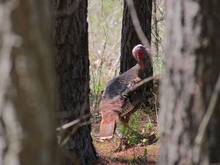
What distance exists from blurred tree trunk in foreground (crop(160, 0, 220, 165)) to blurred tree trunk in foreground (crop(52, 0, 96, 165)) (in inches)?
107

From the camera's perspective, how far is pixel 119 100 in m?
8.39

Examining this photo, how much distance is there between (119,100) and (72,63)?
2091 millimetres

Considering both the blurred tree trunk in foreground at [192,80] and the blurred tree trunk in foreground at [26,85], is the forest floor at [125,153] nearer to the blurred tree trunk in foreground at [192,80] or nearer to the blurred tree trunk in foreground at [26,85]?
the blurred tree trunk in foreground at [192,80]

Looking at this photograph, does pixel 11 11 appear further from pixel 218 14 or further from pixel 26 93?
pixel 218 14

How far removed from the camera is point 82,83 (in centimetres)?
655

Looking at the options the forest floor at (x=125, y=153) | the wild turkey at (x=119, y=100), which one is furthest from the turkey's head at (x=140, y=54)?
the forest floor at (x=125, y=153)

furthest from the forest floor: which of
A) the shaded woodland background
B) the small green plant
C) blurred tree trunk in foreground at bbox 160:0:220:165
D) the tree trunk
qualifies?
blurred tree trunk in foreground at bbox 160:0:220:165

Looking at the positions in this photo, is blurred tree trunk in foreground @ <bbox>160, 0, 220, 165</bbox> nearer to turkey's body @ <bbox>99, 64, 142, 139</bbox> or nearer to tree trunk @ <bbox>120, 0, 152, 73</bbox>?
turkey's body @ <bbox>99, 64, 142, 139</bbox>

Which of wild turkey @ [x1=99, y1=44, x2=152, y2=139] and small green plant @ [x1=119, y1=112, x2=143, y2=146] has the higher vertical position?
wild turkey @ [x1=99, y1=44, x2=152, y2=139]

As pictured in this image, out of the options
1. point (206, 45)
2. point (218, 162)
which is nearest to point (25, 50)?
point (206, 45)

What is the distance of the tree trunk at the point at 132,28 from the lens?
10062 mm

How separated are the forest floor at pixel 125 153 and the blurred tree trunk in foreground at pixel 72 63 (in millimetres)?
780

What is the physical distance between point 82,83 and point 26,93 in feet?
13.7

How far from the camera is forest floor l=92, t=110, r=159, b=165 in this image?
723 centimetres
